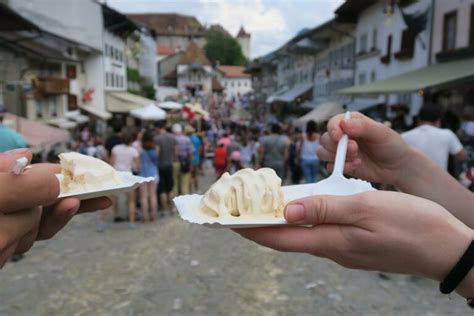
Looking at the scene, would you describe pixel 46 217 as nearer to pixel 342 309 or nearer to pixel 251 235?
pixel 251 235

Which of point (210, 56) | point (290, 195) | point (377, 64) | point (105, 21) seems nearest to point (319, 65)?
point (377, 64)

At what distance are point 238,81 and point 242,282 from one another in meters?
114

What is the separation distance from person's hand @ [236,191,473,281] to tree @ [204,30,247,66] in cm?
10862

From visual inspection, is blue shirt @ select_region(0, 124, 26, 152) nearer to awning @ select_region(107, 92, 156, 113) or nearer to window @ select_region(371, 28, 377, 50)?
window @ select_region(371, 28, 377, 50)

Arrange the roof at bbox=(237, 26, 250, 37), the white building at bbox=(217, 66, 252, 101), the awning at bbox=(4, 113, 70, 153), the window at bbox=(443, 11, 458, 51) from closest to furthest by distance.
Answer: the awning at bbox=(4, 113, 70, 153) → the window at bbox=(443, 11, 458, 51) → the white building at bbox=(217, 66, 252, 101) → the roof at bbox=(237, 26, 250, 37)

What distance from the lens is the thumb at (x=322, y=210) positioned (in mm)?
1566

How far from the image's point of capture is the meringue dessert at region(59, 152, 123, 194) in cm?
234

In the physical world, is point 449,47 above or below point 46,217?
above

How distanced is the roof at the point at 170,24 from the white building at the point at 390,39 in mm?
91232

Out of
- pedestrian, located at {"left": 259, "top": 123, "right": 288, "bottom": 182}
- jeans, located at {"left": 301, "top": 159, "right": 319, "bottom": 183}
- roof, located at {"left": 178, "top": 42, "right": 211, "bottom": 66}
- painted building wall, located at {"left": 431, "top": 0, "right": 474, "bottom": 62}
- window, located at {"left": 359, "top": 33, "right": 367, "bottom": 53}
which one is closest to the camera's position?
jeans, located at {"left": 301, "top": 159, "right": 319, "bottom": 183}

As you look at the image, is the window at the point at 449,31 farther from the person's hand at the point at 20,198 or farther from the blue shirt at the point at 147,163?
the person's hand at the point at 20,198

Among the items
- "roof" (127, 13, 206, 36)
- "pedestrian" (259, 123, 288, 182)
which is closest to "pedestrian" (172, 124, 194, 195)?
"pedestrian" (259, 123, 288, 182)

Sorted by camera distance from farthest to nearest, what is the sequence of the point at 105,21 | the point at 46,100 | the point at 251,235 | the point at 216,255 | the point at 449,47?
the point at 105,21 < the point at 46,100 < the point at 449,47 < the point at 216,255 < the point at 251,235

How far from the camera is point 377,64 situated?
20062 mm
